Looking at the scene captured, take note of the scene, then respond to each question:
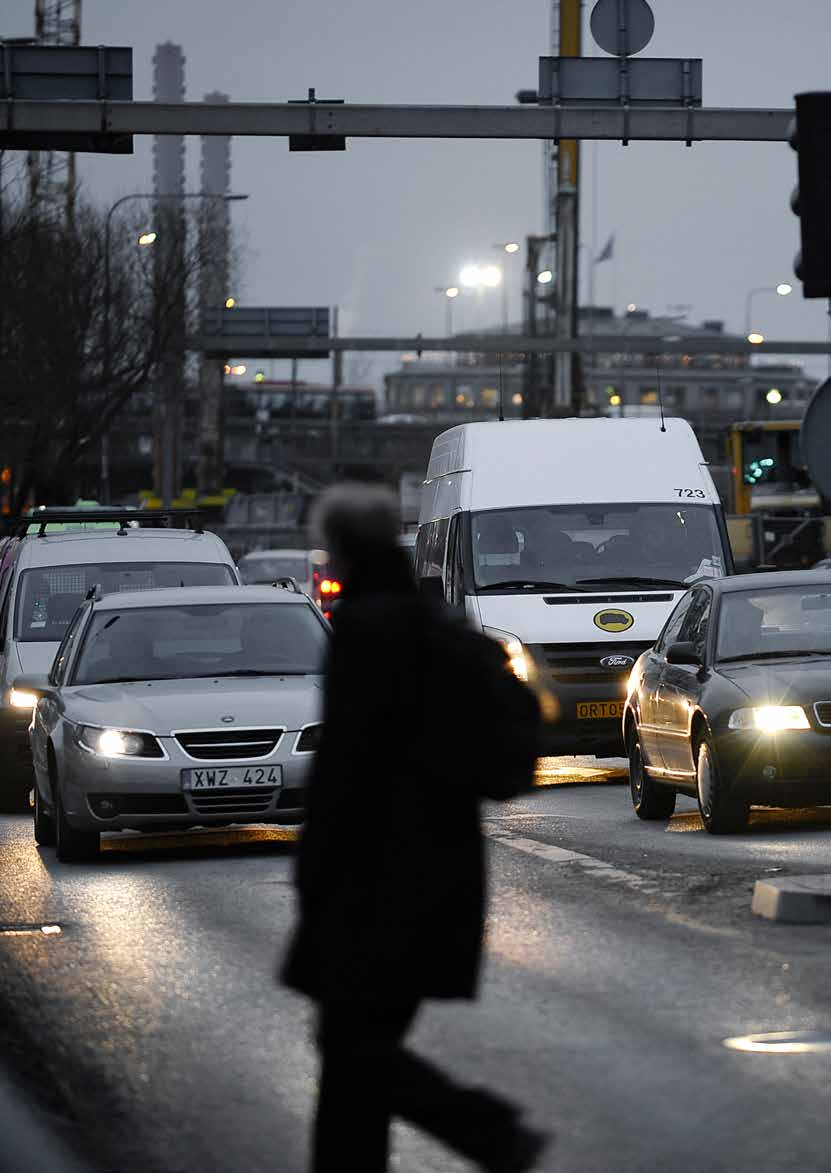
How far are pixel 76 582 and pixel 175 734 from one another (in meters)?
6.93

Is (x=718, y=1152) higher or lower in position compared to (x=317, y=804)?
lower

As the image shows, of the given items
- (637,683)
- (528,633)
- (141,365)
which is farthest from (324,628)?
(141,365)

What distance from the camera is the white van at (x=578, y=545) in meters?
18.7

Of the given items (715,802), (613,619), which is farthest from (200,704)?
(613,619)

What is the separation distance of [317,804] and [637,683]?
11.2 m

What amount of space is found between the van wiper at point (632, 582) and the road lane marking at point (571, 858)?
472 cm

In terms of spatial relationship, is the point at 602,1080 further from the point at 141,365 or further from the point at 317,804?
the point at 141,365

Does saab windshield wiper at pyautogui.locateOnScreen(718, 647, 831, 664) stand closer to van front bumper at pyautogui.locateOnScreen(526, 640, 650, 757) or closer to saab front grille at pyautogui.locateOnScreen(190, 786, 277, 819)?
saab front grille at pyautogui.locateOnScreen(190, 786, 277, 819)

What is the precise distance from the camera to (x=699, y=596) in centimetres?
1554

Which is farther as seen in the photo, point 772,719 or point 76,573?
point 76,573

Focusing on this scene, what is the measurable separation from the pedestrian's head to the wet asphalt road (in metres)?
0.58

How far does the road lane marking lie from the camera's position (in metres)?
11.5

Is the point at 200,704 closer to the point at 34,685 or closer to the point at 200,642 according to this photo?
the point at 200,642

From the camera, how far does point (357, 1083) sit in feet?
16.4
